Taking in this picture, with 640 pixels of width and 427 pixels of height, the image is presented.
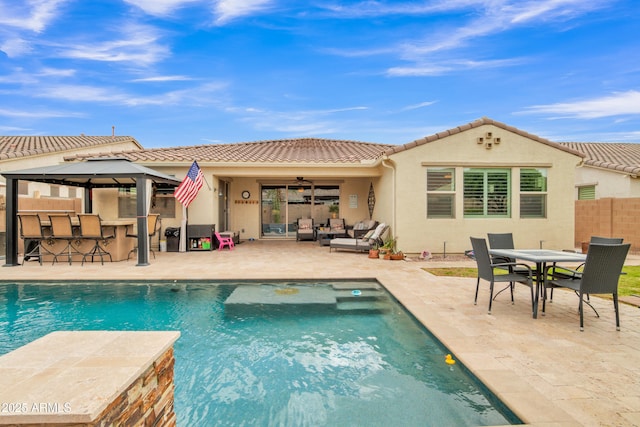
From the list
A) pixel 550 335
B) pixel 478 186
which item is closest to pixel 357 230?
pixel 478 186

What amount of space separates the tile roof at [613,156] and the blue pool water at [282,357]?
40.2 feet

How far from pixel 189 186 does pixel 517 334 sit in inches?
389

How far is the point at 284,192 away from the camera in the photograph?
16.6m

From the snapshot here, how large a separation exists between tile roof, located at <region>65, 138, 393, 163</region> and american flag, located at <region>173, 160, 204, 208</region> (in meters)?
1.05

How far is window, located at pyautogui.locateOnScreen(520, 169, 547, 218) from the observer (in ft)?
36.1

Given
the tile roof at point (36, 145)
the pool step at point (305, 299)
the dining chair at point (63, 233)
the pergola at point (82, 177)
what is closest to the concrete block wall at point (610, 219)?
the pool step at point (305, 299)

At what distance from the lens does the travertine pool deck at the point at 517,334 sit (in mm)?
2668

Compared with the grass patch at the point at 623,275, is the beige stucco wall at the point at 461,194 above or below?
above

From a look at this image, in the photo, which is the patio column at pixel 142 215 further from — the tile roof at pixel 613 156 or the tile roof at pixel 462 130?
the tile roof at pixel 613 156

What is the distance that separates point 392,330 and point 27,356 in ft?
13.3

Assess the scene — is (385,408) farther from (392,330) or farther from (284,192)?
(284,192)

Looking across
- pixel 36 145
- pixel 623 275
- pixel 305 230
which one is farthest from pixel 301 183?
pixel 36 145

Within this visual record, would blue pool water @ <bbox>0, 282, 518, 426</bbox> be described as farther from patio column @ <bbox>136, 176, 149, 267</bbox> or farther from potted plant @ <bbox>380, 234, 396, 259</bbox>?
potted plant @ <bbox>380, 234, 396, 259</bbox>

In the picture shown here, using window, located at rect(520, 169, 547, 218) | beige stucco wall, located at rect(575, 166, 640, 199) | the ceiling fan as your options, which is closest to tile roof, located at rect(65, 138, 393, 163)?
the ceiling fan
